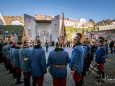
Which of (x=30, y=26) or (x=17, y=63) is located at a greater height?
(x=30, y=26)

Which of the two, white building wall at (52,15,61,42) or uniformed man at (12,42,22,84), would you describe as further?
white building wall at (52,15,61,42)

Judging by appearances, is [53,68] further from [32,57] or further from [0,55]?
[0,55]

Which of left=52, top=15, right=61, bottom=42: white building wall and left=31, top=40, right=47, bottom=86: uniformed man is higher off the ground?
left=52, top=15, right=61, bottom=42: white building wall

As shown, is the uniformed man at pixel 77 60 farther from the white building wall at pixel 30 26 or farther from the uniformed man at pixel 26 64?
the white building wall at pixel 30 26

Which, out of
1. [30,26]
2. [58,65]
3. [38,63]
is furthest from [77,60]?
[30,26]

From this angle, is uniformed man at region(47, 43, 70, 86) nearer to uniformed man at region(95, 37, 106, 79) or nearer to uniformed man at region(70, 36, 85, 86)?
uniformed man at region(70, 36, 85, 86)

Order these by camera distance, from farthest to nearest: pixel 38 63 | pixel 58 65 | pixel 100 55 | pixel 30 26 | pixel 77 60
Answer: pixel 30 26
pixel 100 55
pixel 38 63
pixel 77 60
pixel 58 65

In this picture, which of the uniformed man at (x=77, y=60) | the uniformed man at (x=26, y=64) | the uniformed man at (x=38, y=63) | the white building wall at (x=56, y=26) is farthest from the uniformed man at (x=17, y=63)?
the white building wall at (x=56, y=26)

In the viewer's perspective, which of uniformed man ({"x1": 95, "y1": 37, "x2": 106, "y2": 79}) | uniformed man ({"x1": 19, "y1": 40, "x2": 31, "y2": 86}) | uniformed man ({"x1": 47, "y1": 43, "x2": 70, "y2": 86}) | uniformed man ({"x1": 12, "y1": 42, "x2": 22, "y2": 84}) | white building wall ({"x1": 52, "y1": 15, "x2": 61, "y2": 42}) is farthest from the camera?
white building wall ({"x1": 52, "y1": 15, "x2": 61, "y2": 42})

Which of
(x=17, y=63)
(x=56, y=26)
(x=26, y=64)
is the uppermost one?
(x=56, y=26)

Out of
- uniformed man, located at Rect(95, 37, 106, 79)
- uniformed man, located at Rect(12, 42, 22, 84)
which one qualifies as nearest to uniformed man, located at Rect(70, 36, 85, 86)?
uniformed man, located at Rect(95, 37, 106, 79)

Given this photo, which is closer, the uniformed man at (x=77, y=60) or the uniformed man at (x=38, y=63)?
the uniformed man at (x=77, y=60)

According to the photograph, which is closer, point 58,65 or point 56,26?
point 58,65

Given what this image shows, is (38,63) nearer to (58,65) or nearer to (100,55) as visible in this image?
(58,65)
